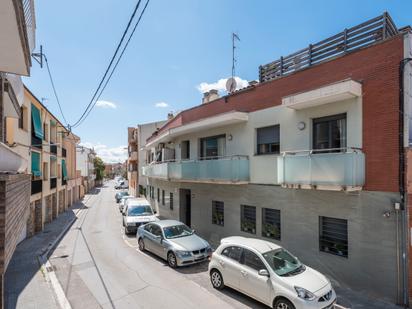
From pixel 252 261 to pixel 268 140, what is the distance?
17.4 ft

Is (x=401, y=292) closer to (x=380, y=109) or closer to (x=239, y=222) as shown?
(x=380, y=109)

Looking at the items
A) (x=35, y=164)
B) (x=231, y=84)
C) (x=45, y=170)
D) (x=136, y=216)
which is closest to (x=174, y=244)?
(x=136, y=216)

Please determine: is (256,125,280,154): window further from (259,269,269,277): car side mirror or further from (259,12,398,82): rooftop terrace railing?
(259,269,269,277): car side mirror

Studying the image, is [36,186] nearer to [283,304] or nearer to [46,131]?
[46,131]

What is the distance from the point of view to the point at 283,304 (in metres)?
6.26

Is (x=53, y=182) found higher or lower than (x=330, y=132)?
lower

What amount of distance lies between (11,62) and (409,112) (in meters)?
9.98

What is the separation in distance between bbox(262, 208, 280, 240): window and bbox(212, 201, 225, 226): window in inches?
107

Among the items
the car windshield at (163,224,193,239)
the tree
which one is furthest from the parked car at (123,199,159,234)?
the tree

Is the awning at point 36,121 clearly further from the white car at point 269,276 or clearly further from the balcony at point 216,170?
the white car at point 269,276

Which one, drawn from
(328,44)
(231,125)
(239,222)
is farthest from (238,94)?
(239,222)

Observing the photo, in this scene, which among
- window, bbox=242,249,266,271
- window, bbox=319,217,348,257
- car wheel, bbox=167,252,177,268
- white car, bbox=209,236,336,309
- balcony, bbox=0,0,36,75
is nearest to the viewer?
balcony, bbox=0,0,36,75

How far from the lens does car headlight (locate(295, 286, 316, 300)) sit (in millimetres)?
5959

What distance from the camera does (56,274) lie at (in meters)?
9.40
